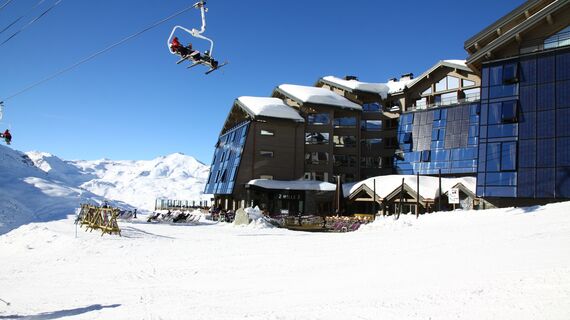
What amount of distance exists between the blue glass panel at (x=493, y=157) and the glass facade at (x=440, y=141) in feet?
37.0

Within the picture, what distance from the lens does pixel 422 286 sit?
889 cm

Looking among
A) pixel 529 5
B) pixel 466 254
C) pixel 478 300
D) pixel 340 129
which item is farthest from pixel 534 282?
pixel 340 129

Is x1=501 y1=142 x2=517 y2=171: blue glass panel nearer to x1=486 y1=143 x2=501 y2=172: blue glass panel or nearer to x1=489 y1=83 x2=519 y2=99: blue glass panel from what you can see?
x1=486 y1=143 x2=501 y2=172: blue glass panel

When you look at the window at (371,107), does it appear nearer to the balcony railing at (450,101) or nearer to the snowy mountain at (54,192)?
the balcony railing at (450,101)

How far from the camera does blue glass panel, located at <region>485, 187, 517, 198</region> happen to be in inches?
1137

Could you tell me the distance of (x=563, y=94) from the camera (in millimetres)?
28188

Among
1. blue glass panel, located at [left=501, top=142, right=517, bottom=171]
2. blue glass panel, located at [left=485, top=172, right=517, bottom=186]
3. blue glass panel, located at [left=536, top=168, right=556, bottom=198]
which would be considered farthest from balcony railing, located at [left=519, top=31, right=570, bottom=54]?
blue glass panel, located at [left=485, top=172, right=517, bottom=186]

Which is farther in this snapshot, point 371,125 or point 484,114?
point 371,125

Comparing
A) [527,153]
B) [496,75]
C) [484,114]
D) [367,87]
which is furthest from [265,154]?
[527,153]

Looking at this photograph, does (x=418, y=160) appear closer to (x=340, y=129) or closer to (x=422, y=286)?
(x=340, y=129)

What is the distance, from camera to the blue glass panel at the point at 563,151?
27223 mm

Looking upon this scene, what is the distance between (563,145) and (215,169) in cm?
3687

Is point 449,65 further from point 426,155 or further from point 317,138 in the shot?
point 317,138

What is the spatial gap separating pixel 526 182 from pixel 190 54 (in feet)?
78.8
